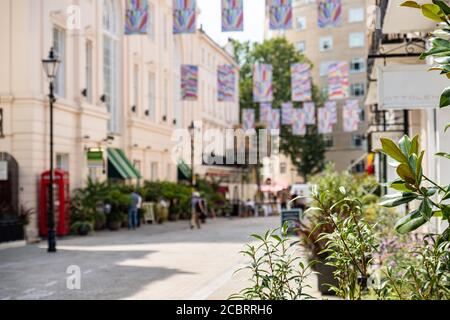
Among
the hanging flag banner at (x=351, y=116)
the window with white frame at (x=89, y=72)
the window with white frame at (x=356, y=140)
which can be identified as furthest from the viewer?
the window with white frame at (x=356, y=140)

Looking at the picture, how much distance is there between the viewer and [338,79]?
1315 inches

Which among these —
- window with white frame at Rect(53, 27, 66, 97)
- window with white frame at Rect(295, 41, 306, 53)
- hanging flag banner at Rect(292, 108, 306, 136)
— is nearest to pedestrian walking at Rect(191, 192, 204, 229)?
window with white frame at Rect(53, 27, 66, 97)

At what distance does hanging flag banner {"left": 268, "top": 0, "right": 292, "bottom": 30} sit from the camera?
560 inches

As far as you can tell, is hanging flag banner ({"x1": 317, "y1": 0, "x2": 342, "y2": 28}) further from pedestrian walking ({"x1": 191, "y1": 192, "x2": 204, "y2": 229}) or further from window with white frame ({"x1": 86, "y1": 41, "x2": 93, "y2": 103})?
pedestrian walking ({"x1": 191, "y1": 192, "x2": 204, "y2": 229})

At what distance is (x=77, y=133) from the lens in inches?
1136

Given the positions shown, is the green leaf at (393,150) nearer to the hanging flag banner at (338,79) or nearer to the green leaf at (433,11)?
the green leaf at (433,11)

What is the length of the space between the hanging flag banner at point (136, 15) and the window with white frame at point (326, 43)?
48163 millimetres

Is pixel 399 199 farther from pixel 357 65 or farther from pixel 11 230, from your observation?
→ pixel 357 65

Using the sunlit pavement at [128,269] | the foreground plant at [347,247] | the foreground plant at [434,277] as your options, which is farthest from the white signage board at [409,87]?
the foreground plant at [434,277]

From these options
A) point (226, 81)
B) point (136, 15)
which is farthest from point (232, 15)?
point (226, 81)

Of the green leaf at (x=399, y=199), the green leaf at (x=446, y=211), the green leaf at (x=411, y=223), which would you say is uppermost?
the green leaf at (x=399, y=199)

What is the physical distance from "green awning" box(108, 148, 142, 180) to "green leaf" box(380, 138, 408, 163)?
97.2ft

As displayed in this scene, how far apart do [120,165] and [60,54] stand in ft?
26.6

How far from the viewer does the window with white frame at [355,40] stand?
64137mm
